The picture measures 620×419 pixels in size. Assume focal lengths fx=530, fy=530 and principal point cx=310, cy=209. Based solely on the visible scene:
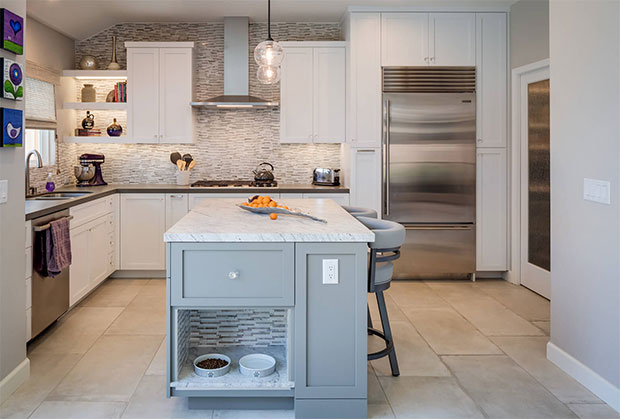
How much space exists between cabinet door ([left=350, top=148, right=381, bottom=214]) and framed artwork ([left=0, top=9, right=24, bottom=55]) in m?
3.28

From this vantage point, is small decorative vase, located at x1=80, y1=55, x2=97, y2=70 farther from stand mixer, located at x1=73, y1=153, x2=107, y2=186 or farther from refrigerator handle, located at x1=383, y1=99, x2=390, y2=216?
refrigerator handle, located at x1=383, y1=99, x2=390, y2=216

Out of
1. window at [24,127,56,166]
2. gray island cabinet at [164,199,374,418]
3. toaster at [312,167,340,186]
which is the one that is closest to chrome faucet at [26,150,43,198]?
window at [24,127,56,166]

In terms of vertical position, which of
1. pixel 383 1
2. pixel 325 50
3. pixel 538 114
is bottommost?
pixel 538 114

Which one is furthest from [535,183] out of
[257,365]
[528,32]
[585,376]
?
[257,365]

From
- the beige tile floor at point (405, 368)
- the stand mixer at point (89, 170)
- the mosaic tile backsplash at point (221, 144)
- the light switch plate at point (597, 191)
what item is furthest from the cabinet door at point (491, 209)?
the stand mixer at point (89, 170)

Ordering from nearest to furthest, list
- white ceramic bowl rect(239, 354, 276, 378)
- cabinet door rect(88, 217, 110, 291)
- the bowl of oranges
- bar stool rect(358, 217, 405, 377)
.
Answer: white ceramic bowl rect(239, 354, 276, 378) → bar stool rect(358, 217, 405, 377) → the bowl of oranges → cabinet door rect(88, 217, 110, 291)

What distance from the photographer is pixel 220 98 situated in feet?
18.8

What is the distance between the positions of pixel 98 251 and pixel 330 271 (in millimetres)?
3190

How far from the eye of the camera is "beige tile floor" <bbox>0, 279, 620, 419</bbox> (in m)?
2.74

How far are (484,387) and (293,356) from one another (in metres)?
1.18

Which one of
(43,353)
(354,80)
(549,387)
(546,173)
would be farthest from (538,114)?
(43,353)

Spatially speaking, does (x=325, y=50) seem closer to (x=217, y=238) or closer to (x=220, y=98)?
(x=220, y=98)

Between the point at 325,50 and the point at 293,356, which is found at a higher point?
the point at 325,50

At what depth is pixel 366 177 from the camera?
5.50 metres
